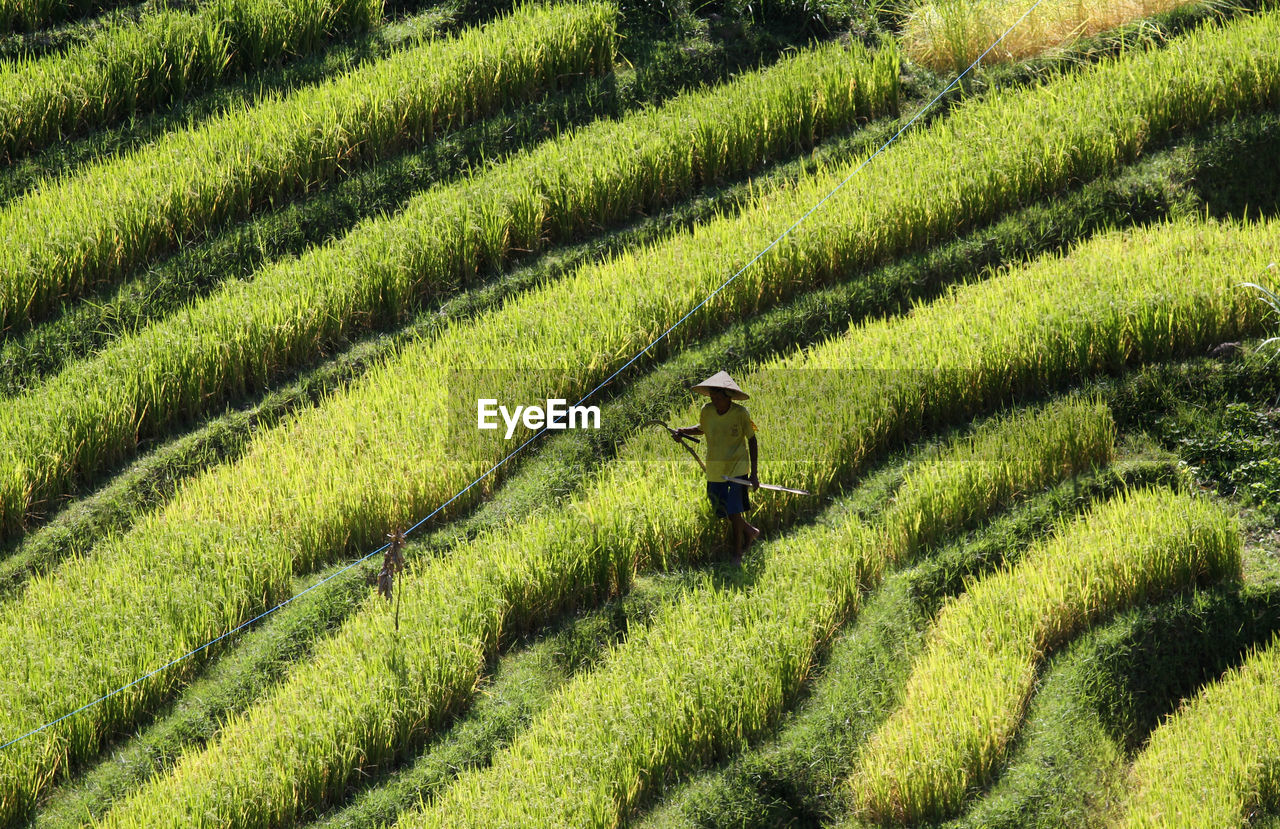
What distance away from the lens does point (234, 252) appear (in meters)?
8.05

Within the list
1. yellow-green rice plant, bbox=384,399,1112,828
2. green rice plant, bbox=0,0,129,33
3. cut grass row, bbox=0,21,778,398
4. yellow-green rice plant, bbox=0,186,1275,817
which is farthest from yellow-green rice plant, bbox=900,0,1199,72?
green rice plant, bbox=0,0,129,33

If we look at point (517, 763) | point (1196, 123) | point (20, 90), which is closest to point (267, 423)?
point (517, 763)

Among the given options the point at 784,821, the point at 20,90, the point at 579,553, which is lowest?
the point at 784,821

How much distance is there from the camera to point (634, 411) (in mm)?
6934

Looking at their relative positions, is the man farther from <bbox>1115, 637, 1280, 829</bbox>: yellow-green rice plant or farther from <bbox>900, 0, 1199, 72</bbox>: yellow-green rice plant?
<bbox>900, 0, 1199, 72</bbox>: yellow-green rice plant

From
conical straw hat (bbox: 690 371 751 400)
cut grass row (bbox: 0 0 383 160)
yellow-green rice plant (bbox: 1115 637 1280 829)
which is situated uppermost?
cut grass row (bbox: 0 0 383 160)

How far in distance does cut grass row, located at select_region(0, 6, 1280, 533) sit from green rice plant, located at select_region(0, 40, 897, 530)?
2 centimetres

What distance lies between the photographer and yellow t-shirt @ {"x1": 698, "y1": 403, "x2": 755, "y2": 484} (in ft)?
18.8

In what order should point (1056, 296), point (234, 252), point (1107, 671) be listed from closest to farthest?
point (1107, 671), point (1056, 296), point (234, 252)

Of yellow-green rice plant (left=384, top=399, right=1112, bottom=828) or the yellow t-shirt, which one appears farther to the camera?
the yellow t-shirt

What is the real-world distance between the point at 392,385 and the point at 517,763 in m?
2.73

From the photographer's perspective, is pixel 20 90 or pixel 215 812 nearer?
pixel 215 812

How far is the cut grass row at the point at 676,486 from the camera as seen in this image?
5191mm

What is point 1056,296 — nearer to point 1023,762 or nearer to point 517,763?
point 1023,762
